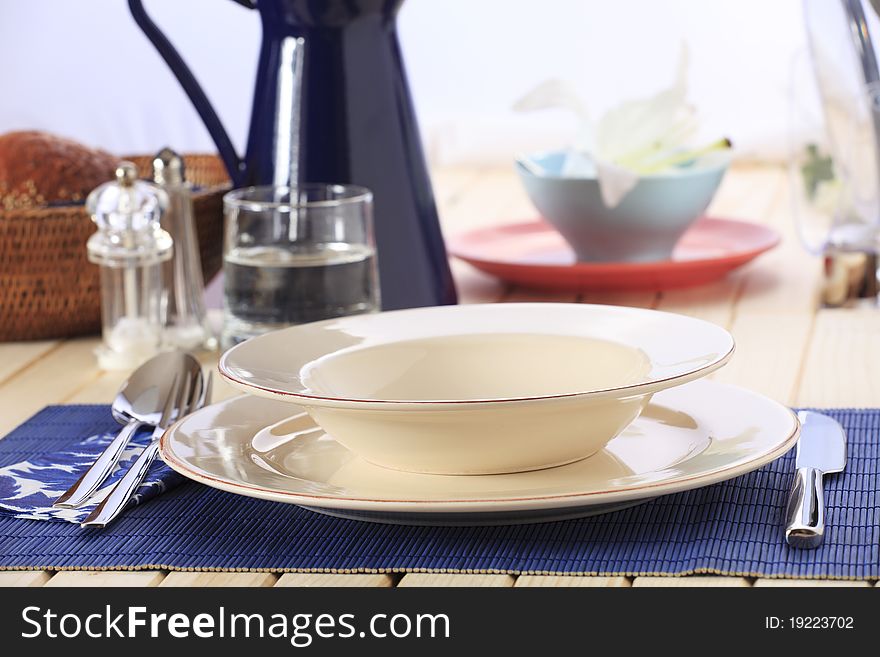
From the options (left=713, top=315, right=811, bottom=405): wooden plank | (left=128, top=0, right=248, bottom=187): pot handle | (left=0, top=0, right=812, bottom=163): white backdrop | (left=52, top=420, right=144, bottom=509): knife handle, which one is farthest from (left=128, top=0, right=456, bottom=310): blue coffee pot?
(left=0, top=0, right=812, bottom=163): white backdrop

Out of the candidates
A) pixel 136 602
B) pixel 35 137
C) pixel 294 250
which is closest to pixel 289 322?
pixel 294 250

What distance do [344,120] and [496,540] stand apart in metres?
0.51

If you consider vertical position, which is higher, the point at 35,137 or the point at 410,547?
the point at 35,137

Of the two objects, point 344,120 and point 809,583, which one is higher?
point 344,120

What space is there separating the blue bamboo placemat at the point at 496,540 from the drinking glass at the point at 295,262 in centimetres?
31

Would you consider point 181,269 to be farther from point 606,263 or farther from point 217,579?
point 217,579

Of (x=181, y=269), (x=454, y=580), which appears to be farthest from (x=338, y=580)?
(x=181, y=269)

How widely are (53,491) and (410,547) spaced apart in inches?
7.5

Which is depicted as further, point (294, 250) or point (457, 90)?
point (457, 90)

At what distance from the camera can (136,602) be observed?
0.49 meters

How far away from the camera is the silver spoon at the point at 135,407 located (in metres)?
0.62

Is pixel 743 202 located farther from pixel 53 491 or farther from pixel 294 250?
pixel 53 491

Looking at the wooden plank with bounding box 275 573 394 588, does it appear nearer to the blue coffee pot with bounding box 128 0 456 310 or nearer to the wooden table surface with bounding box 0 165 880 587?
the wooden table surface with bounding box 0 165 880 587

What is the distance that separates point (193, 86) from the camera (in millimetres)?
982
